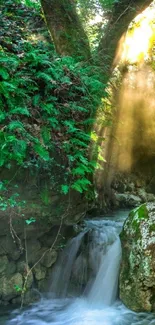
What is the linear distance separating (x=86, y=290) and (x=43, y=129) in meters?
3.85

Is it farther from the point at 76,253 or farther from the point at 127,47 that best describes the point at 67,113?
the point at 127,47

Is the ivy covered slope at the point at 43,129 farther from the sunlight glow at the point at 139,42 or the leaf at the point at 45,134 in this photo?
the sunlight glow at the point at 139,42

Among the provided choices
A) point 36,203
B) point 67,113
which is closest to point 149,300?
point 36,203

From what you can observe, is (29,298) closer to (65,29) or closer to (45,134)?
(45,134)

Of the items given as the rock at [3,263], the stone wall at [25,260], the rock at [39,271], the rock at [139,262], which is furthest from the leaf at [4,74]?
the rock at [39,271]

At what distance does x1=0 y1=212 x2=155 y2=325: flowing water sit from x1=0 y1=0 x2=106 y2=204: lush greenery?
76.9 inches

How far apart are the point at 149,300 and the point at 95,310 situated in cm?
123

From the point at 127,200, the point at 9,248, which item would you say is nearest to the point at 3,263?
the point at 9,248

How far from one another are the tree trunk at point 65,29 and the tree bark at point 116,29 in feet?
1.46

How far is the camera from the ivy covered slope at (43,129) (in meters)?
4.80

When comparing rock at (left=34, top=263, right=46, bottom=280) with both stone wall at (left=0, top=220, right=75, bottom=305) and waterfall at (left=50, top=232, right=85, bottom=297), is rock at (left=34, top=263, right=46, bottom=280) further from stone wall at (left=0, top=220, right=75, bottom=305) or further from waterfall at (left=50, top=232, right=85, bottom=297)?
waterfall at (left=50, top=232, right=85, bottom=297)

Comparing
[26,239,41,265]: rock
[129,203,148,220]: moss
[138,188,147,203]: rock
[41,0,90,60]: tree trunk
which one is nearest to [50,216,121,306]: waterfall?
[26,239,41,265]: rock

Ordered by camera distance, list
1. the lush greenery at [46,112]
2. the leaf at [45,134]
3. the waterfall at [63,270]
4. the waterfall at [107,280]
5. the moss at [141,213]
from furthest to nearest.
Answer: the waterfall at [63,270] → the waterfall at [107,280] → the moss at [141,213] → the leaf at [45,134] → the lush greenery at [46,112]

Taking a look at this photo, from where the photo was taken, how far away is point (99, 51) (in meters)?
7.34
